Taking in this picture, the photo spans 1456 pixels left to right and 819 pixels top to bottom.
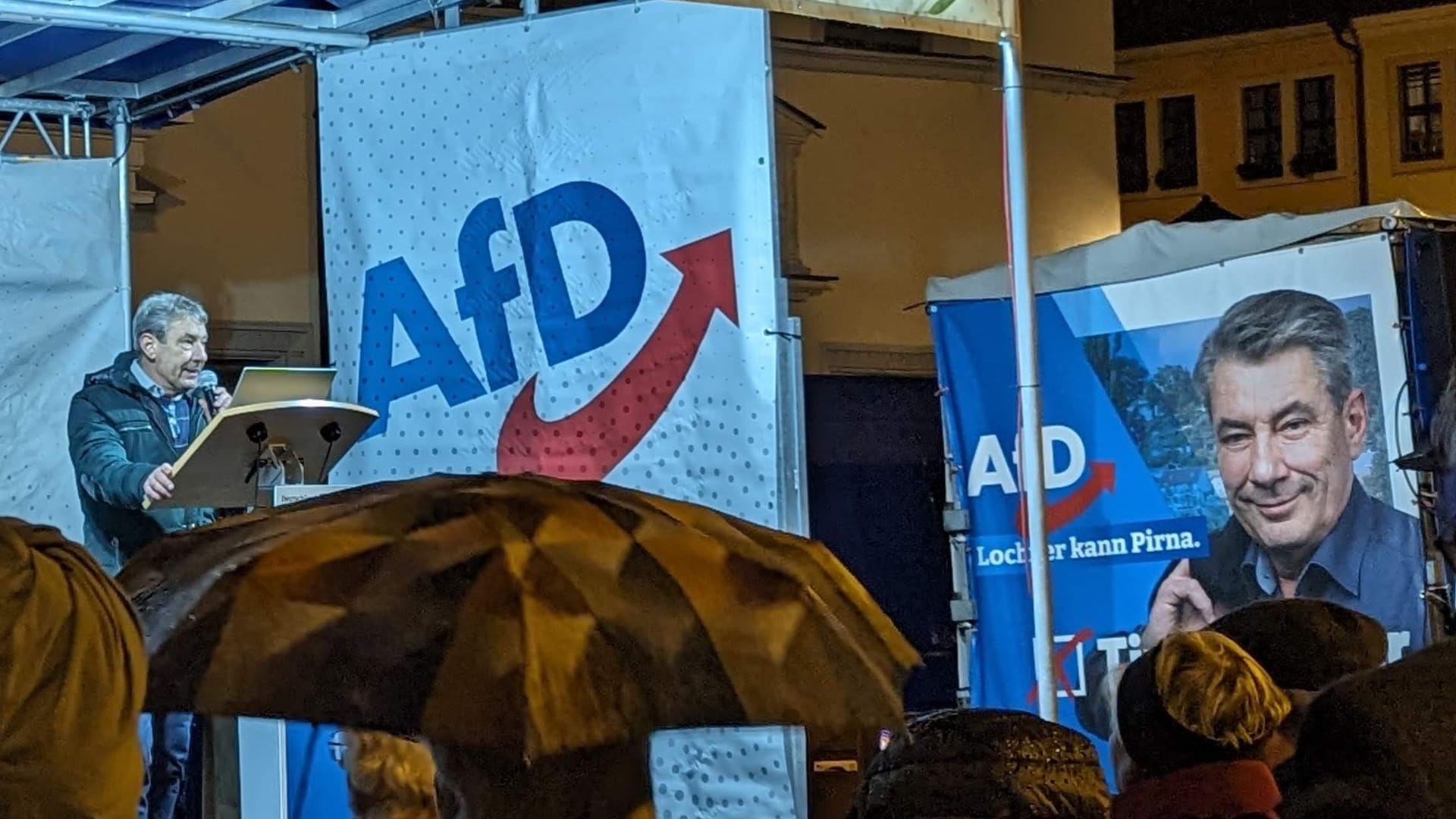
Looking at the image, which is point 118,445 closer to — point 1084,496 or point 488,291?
point 488,291

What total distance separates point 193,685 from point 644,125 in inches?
211

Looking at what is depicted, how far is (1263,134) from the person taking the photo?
3453cm

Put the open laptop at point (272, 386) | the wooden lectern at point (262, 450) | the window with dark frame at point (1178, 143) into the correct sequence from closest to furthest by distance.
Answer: the wooden lectern at point (262, 450)
the open laptop at point (272, 386)
the window with dark frame at point (1178, 143)

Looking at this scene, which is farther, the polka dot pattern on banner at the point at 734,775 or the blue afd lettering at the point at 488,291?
the blue afd lettering at the point at 488,291

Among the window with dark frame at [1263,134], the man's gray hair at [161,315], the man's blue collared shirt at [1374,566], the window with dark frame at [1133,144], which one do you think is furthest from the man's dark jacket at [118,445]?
the window with dark frame at [1263,134]

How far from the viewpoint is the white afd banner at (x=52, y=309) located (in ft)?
27.7

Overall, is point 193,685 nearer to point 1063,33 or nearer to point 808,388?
point 808,388

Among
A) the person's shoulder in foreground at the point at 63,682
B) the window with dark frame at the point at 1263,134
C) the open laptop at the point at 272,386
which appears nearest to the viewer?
the person's shoulder in foreground at the point at 63,682

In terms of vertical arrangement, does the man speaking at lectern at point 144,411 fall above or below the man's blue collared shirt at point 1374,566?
above

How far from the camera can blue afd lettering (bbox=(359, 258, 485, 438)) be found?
284 inches

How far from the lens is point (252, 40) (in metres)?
7.36

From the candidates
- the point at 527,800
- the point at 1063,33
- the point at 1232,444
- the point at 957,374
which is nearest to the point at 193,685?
the point at 527,800

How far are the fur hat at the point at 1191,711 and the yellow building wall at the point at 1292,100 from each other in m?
31.2

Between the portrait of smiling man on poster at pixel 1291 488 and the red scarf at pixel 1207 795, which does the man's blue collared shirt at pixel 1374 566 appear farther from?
the red scarf at pixel 1207 795
